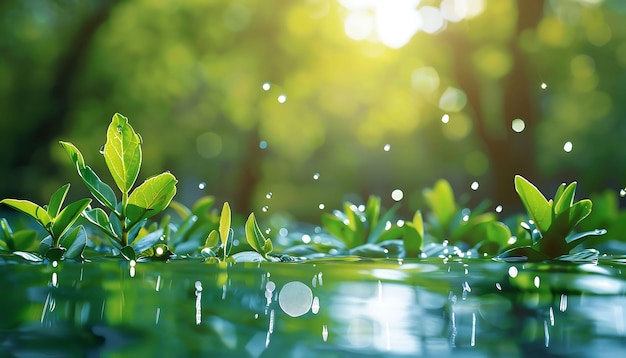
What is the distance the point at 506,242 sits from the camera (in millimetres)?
2881

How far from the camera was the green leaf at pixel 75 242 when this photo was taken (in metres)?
2.25

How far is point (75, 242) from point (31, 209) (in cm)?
18

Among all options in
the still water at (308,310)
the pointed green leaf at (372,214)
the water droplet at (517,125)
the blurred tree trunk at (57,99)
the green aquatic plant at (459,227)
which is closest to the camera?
the still water at (308,310)

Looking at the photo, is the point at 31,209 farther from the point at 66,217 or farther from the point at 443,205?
the point at 443,205

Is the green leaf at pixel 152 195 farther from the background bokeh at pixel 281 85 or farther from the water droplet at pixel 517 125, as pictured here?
the background bokeh at pixel 281 85

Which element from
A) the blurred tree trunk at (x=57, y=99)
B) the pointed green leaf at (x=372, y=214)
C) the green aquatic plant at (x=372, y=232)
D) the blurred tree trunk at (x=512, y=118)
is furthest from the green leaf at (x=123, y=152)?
the blurred tree trunk at (x=57, y=99)

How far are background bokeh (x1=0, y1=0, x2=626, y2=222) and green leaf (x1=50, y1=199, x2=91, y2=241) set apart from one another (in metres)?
10.1

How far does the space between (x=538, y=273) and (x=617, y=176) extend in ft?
64.0

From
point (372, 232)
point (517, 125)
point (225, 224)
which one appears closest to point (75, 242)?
point (225, 224)

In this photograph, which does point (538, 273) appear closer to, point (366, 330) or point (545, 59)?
point (366, 330)

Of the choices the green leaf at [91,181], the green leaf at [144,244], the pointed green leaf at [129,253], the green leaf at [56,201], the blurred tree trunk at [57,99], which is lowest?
the pointed green leaf at [129,253]

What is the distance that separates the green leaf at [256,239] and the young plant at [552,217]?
92 cm

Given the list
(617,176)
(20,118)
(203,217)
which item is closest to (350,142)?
(617,176)

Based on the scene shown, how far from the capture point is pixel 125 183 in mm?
2232
